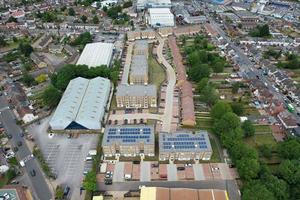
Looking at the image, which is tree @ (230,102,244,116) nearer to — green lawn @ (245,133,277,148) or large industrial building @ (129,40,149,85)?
green lawn @ (245,133,277,148)

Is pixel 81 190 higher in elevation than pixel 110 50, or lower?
lower

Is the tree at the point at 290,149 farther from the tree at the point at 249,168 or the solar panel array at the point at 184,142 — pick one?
the solar panel array at the point at 184,142

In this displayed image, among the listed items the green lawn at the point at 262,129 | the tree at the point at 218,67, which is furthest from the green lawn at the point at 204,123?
the tree at the point at 218,67

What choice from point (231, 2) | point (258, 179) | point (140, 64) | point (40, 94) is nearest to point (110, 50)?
point (140, 64)

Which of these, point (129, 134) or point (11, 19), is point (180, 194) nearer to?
point (129, 134)

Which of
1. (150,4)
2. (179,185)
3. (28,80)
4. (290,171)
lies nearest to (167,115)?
(179,185)

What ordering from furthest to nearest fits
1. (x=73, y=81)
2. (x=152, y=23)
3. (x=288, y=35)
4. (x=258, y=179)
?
(x=152, y=23) → (x=288, y=35) → (x=73, y=81) → (x=258, y=179)

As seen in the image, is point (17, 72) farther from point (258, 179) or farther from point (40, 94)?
point (258, 179)
